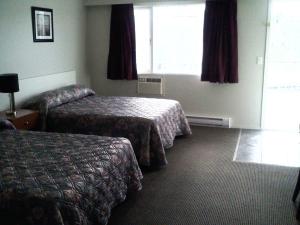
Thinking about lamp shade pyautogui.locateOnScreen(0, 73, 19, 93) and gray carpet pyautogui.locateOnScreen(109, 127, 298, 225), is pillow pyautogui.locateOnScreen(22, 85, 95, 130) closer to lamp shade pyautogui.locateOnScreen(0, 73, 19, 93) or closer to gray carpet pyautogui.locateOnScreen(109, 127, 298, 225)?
lamp shade pyautogui.locateOnScreen(0, 73, 19, 93)

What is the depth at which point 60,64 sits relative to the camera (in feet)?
17.5

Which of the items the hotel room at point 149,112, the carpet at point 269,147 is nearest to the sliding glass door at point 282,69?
the hotel room at point 149,112

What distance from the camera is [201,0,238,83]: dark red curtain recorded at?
5.19 meters

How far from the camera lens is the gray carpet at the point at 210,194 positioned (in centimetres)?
280

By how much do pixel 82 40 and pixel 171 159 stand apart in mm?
2944

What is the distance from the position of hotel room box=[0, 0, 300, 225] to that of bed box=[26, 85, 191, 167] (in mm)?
15

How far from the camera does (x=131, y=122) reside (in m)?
3.87

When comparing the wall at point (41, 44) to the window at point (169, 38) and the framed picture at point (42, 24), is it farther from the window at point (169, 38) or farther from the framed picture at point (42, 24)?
the window at point (169, 38)

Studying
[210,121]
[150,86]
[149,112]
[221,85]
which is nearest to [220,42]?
[221,85]

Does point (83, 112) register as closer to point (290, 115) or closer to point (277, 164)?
point (277, 164)

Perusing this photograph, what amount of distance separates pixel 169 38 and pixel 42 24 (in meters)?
2.09

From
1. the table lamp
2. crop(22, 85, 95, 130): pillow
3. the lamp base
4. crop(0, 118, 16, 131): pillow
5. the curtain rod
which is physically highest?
the curtain rod

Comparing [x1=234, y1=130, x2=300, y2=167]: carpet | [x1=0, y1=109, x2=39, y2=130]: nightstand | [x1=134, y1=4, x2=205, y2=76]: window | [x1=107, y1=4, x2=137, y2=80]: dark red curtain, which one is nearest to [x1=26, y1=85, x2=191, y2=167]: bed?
[x1=0, y1=109, x2=39, y2=130]: nightstand

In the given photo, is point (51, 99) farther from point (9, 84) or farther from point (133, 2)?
A: point (133, 2)
